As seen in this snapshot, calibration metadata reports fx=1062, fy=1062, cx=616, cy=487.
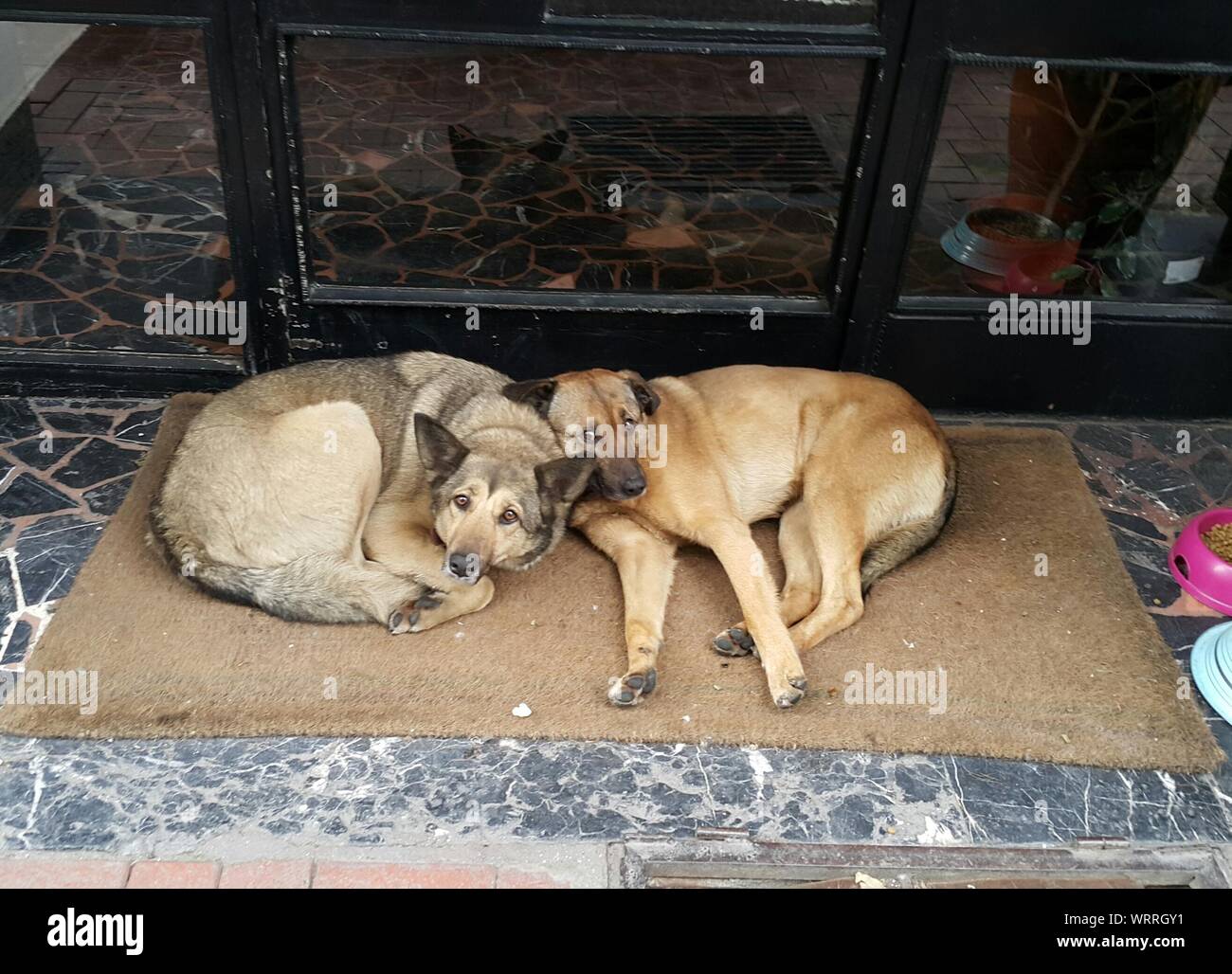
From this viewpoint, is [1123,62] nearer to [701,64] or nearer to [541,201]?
[701,64]

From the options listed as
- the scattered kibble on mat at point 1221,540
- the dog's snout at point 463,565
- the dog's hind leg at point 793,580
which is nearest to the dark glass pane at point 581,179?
the dog's hind leg at point 793,580

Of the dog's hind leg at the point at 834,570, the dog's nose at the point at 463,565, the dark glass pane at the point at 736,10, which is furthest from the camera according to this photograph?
the dark glass pane at the point at 736,10

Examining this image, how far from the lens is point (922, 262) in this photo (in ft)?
18.1

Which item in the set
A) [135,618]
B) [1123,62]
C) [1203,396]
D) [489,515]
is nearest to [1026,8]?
[1123,62]

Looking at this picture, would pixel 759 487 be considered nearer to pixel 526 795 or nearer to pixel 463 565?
pixel 463 565

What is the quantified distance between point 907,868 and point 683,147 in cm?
391

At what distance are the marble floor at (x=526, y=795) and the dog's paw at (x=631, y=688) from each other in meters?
0.19

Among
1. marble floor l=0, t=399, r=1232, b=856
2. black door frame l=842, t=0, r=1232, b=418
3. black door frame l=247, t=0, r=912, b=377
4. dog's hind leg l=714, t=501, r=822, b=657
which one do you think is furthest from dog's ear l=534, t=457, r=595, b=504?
black door frame l=842, t=0, r=1232, b=418

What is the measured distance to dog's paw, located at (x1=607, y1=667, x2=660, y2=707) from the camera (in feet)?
13.5

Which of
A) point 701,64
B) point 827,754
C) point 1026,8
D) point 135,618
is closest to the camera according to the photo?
point 827,754

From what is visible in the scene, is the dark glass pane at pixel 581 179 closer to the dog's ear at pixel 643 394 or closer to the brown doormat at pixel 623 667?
the dog's ear at pixel 643 394

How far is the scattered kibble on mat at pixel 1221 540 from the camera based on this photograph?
4.77 m

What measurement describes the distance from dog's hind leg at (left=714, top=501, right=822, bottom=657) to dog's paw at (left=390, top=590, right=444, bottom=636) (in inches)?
46.7

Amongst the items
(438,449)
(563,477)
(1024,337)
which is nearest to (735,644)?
(563,477)
